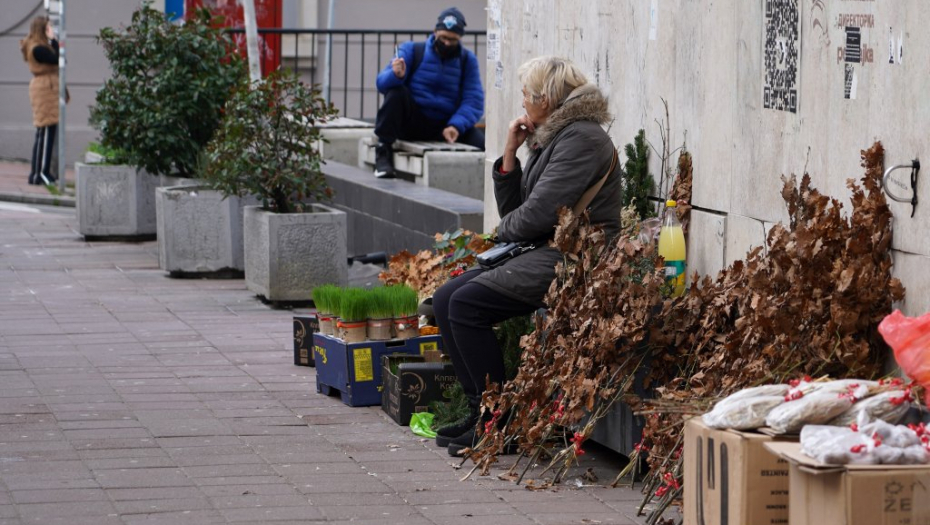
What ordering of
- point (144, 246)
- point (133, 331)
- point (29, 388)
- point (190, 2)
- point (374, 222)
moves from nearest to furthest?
point (29, 388), point (133, 331), point (374, 222), point (144, 246), point (190, 2)

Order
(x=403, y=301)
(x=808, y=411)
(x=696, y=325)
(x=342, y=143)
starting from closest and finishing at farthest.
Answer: (x=808, y=411) < (x=696, y=325) < (x=403, y=301) < (x=342, y=143)

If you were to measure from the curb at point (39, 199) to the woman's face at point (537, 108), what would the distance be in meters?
10.5

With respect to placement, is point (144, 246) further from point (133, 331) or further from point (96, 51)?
point (96, 51)

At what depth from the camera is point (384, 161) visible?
38.2 ft

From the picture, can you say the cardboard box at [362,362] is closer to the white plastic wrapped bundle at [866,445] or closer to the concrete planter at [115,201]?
the white plastic wrapped bundle at [866,445]

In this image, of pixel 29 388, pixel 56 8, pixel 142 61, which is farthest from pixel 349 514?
pixel 56 8

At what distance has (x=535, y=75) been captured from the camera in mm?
6043

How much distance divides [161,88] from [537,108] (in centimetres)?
609

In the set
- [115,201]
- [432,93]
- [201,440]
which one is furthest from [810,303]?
Answer: [115,201]

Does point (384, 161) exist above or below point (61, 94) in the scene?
below

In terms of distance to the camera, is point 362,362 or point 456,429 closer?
point 456,429

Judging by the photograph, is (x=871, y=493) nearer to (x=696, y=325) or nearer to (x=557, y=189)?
(x=696, y=325)

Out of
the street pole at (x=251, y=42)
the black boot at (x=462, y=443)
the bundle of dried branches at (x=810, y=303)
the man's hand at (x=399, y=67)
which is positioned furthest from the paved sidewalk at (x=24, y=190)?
the bundle of dried branches at (x=810, y=303)

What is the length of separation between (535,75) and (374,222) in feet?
16.4
